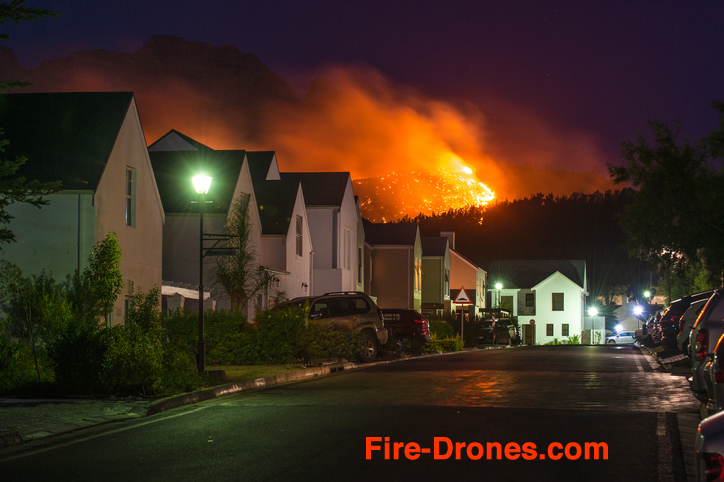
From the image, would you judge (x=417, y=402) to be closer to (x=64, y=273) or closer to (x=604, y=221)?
(x=64, y=273)

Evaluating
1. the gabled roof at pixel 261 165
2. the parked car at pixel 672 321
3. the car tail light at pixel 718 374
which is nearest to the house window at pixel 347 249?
the gabled roof at pixel 261 165

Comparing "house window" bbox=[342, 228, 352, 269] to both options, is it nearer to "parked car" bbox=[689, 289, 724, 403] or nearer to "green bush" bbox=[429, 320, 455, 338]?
"green bush" bbox=[429, 320, 455, 338]

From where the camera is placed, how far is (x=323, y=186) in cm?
4081

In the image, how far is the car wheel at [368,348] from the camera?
23953 mm

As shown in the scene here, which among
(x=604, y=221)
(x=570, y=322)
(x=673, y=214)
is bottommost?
(x=570, y=322)

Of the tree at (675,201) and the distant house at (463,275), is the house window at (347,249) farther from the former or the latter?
the distant house at (463,275)

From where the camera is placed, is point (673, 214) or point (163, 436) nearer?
point (163, 436)

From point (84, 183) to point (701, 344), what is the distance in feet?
48.1

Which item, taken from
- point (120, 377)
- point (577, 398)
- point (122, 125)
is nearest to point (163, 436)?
point (120, 377)

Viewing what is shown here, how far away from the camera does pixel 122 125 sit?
874 inches

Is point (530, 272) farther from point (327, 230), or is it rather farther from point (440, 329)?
point (440, 329)

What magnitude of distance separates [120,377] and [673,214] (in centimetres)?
2820

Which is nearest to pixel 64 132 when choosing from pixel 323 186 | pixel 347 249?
pixel 323 186

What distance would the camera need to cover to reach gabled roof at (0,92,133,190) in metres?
20.6
